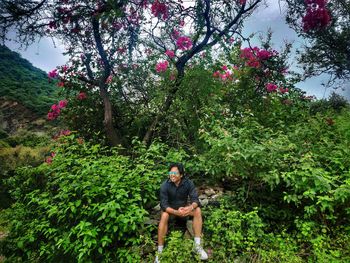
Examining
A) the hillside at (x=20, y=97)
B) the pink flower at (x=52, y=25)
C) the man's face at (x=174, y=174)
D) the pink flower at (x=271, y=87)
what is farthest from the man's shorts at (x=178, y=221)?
the hillside at (x=20, y=97)

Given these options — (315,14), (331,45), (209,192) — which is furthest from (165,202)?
(331,45)

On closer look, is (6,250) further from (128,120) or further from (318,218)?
(318,218)

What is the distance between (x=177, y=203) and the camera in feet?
16.0

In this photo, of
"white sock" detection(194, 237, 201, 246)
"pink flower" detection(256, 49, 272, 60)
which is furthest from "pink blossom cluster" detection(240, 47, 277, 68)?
"white sock" detection(194, 237, 201, 246)

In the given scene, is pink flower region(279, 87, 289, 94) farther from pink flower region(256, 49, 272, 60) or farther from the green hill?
the green hill

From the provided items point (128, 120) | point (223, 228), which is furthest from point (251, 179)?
point (128, 120)

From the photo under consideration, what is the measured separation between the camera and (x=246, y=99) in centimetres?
802

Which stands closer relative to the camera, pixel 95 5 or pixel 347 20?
pixel 95 5

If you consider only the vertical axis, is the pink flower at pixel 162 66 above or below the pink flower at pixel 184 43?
below

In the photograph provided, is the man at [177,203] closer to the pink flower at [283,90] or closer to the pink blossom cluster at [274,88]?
the pink blossom cluster at [274,88]

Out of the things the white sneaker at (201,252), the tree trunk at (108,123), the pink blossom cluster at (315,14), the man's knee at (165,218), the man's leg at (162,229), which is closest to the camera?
the white sneaker at (201,252)

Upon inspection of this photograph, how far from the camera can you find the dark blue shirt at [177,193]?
15.8 ft

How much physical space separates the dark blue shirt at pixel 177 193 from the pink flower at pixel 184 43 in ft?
13.3

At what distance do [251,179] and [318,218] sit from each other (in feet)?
3.95
